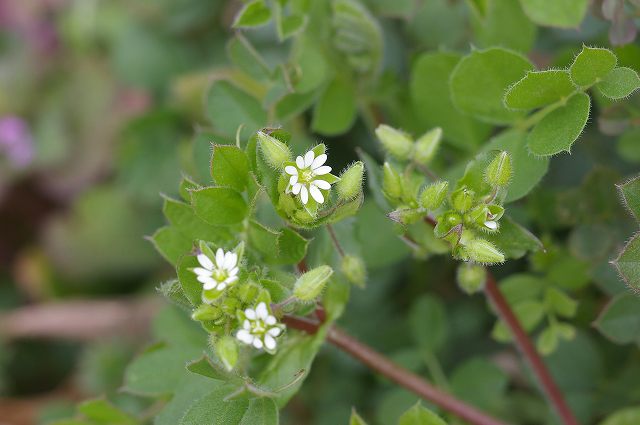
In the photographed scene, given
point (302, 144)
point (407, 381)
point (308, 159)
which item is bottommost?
point (407, 381)

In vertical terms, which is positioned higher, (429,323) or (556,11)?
(556,11)

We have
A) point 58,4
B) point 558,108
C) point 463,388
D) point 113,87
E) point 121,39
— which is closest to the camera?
point 558,108

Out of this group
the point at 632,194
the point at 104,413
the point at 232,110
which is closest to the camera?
the point at 632,194

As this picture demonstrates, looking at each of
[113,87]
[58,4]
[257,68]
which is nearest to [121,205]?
[113,87]

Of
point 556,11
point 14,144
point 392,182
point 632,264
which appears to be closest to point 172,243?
point 392,182

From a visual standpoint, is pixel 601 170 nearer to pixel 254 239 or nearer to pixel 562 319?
pixel 562 319

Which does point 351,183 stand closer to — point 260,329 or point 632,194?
point 260,329

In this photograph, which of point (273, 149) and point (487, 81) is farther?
point (487, 81)
